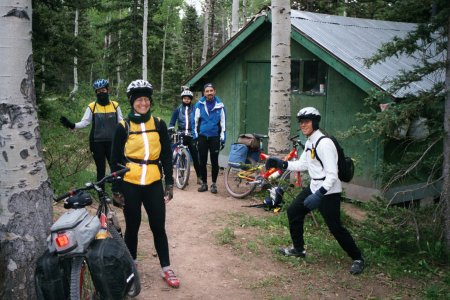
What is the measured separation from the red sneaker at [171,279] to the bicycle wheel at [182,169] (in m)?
4.74

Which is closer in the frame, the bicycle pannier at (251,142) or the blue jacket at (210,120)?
the bicycle pannier at (251,142)

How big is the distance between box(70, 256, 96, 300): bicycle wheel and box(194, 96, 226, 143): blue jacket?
5.73 metres

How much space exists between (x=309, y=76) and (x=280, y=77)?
2.59 metres

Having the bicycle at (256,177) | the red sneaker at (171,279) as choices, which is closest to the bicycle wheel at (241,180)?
the bicycle at (256,177)

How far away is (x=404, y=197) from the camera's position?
9906 millimetres

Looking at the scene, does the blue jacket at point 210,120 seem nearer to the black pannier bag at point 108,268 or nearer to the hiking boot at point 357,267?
the hiking boot at point 357,267

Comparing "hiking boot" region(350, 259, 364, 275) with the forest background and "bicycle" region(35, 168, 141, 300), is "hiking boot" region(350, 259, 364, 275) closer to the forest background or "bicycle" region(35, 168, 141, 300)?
the forest background

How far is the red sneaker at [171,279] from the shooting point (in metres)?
5.07

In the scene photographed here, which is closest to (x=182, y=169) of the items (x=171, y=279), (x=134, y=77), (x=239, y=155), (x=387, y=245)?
(x=239, y=155)

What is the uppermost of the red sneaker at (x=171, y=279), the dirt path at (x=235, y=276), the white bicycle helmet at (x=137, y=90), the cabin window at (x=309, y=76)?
the cabin window at (x=309, y=76)

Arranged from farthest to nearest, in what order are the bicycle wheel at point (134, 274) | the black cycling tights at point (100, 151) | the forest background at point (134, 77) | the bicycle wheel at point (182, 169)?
1. the bicycle wheel at point (182, 169)
2. the black cycling tights at point (100, 151)
3. the forest background at point (134, 77)
4. the bicycle wheel at point (134, 274)

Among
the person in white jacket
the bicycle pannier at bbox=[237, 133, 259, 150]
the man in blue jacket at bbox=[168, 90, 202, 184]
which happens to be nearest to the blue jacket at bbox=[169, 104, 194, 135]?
the man in blue jacket at bbox=[168, 90, 202, 184]

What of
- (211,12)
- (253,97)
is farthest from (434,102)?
(211,12)

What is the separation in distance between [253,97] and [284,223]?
5597 millimetres
